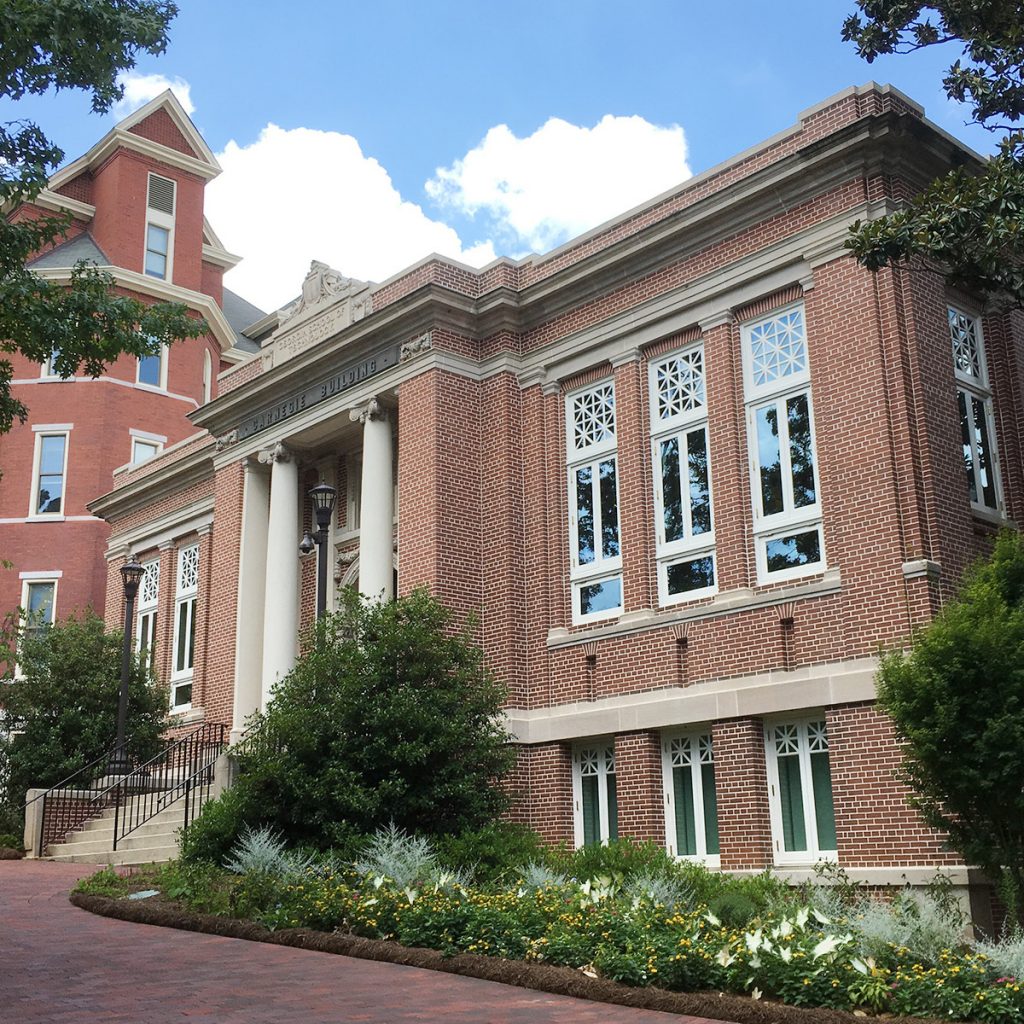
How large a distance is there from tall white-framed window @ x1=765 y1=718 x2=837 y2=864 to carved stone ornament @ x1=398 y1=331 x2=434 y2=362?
8798mm

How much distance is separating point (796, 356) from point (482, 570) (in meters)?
6.31

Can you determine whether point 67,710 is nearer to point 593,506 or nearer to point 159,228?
point 593,506

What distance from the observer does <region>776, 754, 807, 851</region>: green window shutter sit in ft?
50.8

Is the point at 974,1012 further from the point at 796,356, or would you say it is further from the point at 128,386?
the point at 128,386

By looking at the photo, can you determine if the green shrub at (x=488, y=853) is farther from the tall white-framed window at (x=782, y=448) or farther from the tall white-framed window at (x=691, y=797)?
the tall white-framed window at (x=782, y=448)

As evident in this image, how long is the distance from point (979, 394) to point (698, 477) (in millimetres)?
4004

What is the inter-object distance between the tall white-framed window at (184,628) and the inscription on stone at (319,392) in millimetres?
5372

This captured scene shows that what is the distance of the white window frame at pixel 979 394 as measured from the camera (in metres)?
16.4

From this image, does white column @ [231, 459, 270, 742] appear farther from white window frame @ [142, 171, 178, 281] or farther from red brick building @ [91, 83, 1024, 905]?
white window frame @ [142, 171, 178, 281]

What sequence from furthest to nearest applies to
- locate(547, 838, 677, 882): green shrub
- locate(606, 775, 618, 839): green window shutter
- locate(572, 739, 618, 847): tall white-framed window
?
locate(572, 739, 618, 847): tall white-framed window
locate(606, 775, 618, 839): green window shutter
locate(547, 838, 677, 882): green shrub

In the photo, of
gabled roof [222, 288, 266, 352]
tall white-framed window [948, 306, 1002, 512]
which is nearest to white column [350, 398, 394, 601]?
tall white-framed window [948, 306, 1002, 512]

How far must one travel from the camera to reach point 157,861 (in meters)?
19.1

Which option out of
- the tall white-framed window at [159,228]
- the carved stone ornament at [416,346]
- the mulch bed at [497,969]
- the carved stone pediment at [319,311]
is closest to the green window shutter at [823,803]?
the mulch bed at [497,969]

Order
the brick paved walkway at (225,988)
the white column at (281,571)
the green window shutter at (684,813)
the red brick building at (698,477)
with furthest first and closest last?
the white column at (281,571)
the green window shutter at (684,813)
the red brick building at (698,477)
the brick paved walkway at (225,988)
